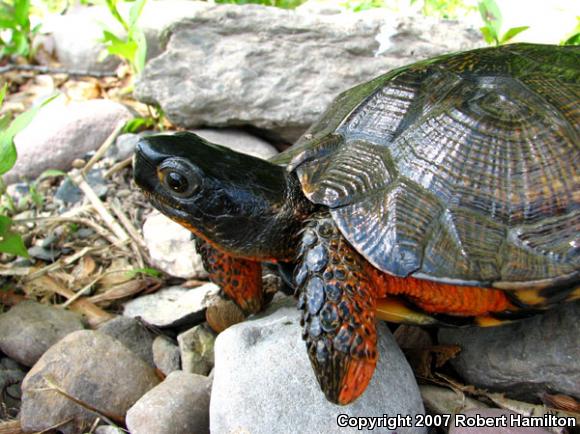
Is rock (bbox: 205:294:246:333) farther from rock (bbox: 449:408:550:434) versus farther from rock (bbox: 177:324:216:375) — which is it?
rock (bbox: 449:408:550:434)

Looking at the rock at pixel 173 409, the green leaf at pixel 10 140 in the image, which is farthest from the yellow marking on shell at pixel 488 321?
the green leaf at pixel 10 140

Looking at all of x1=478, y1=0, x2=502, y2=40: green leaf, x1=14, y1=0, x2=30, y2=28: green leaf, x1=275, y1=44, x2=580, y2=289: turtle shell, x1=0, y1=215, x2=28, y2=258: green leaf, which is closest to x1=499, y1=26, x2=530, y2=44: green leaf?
x1=478, y1=0, x2=502, y2=40: green leaf

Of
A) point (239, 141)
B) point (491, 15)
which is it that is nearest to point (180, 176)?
point (239, 141)

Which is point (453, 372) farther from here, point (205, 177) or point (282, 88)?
point (282, 88)

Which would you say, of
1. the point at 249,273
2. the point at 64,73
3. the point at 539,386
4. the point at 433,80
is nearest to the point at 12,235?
the point at 249,273

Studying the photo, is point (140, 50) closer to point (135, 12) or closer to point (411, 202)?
point (135, 12)

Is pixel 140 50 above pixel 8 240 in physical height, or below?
above
